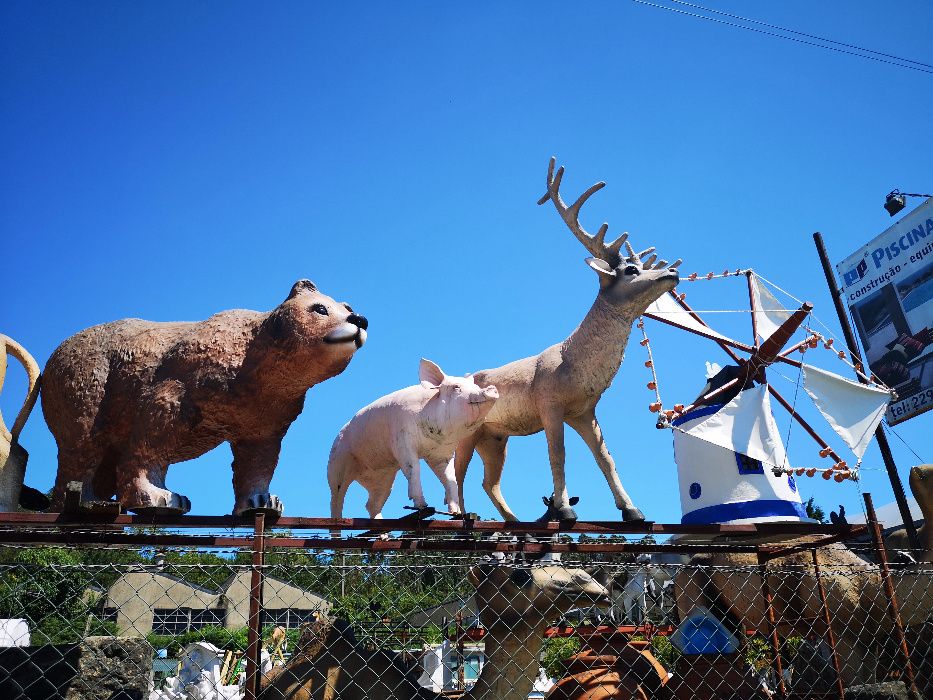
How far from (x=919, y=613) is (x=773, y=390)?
7.47m

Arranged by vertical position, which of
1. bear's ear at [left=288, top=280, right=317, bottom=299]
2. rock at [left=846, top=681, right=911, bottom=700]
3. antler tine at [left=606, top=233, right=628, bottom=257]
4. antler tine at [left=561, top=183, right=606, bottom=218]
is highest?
antler tine at [left=561, top=183, right=606, bottom=218]

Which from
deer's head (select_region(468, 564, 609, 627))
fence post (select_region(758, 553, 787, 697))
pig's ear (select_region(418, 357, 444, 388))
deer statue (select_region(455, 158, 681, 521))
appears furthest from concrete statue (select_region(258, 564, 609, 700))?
pig's ear (select_region(418, 357, 444, 388))

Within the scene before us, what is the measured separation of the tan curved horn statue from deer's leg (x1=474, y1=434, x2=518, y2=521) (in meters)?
3.40

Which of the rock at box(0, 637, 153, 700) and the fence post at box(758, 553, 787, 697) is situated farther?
the fence post at box(758, 553, 787, 697)

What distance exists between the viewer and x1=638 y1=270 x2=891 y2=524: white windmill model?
10438 millimetres

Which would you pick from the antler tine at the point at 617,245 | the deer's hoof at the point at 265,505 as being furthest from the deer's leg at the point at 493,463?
the deer's hoof at the point at 265,505

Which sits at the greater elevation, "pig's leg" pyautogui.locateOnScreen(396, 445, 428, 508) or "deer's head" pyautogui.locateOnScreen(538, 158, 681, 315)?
"deer's head" pyautogui.locateOnScreen(538, 158, 681, 315)

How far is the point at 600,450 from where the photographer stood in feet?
19.9

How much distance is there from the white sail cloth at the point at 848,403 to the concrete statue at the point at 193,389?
8148 millimetres

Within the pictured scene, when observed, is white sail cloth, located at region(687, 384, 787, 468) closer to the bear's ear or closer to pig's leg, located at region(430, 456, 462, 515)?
pig's leg, located at region(430, 456, 462, 515)

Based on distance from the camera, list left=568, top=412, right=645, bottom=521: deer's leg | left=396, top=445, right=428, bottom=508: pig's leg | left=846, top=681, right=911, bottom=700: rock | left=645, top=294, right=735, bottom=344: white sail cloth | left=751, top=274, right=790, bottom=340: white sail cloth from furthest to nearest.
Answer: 1. left=751, top=274, right=790, bottom=340: white sail cloth
2. left=645, top=294, right=735, bottom=344: white sail cloth
3. left=568, top=412, right=645, bottom=521: deer's leg
4. left=396, top=445, right=428, bottom=508: pig's leg
5. left=846, top=681, right=911, bottom=700: rock

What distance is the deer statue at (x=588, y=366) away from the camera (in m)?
5.95

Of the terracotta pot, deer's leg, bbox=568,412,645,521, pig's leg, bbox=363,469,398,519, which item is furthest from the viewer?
pig's leg, bbox=363,469,398,519

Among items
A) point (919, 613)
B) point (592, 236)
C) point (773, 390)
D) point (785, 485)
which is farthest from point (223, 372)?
point (773, 390)
